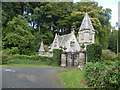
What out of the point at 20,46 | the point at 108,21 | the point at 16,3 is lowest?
the point at 20,46

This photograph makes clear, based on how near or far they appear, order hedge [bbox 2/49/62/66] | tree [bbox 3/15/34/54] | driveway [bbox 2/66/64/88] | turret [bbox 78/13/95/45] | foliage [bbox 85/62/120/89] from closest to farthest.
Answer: foliage [bbox 85/62/120/89] → driveway [bbox 2/66/64/88] → hedge [bbox 2/49/62/66] → tree [bbox 3/15/34/54] → turret [bbox 78/13/95/45]

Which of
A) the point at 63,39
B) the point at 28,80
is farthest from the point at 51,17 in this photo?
the point at 28,80

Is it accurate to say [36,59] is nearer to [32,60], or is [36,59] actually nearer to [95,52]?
[32,60]

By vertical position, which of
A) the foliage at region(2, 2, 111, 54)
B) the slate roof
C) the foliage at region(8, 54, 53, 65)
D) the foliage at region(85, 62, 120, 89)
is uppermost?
the foliage at region(2, 2, 111, 54)

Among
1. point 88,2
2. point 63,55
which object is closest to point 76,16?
point 88,2

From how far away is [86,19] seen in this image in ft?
93.1

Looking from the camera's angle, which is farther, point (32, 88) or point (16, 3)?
point (16, 3)

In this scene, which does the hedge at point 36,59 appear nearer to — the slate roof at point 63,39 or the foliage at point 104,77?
the slate roof at point 63,39

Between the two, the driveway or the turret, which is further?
the turret

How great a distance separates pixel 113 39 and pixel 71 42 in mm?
25387

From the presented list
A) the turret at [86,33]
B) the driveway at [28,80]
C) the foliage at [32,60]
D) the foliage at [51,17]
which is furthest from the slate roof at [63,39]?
the driveway at [28,80]

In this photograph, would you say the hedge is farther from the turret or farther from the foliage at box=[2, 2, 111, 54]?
the turret

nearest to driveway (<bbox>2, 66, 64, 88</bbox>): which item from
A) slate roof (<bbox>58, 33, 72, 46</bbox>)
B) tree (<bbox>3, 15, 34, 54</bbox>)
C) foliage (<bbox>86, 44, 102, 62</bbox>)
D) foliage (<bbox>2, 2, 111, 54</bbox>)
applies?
foliage (<bbox>86, 44, 102, 62</bbox>)

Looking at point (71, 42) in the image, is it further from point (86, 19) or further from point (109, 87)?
point (109, 87)
